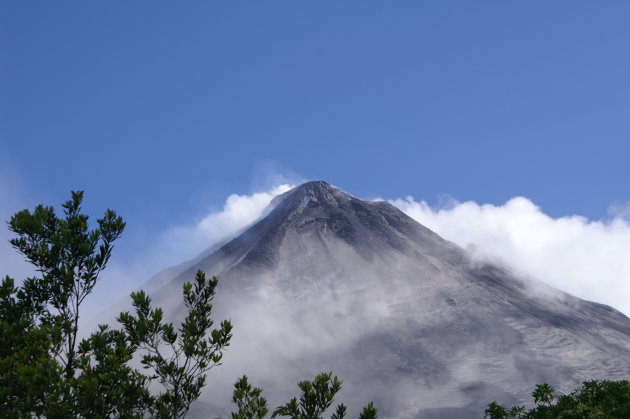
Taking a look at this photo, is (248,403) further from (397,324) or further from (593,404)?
(397,324)

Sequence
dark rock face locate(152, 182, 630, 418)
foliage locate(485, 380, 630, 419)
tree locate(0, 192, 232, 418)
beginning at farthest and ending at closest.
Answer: dark rock face locate(152, 182, 630, 418) → foliage locate(485, 380, 630, 419) → tree locate(0, 192, 232, 418)

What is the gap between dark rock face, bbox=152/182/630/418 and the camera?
395 feet

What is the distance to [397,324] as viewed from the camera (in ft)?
490

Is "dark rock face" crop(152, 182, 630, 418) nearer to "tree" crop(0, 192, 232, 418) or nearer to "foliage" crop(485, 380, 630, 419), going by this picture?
"foliage" crop(485, 380, 630, 419)

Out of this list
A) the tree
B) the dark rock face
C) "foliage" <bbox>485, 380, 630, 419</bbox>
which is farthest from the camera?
the dark rock face

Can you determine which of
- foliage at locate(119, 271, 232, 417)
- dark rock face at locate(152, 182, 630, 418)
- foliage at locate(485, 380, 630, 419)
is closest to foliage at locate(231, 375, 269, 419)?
foliage at locate(119, 271, 232, 417)

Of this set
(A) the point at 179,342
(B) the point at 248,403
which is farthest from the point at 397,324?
(A) the point at 179,342

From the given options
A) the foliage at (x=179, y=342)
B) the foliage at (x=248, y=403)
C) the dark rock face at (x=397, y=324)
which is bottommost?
the foliage at (x=248, y=403)

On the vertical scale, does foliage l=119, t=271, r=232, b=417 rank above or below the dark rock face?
below

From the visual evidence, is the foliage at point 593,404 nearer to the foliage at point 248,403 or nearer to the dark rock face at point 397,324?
the foliage at point 248,403

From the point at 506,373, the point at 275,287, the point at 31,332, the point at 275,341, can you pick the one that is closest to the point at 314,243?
the point at 275,287

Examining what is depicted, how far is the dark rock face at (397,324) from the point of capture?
120m

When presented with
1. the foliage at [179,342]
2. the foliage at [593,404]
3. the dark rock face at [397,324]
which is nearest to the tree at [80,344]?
the foliage at [179,342]

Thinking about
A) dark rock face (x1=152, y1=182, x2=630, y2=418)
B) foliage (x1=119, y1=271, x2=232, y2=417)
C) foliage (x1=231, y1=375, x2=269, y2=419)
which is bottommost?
foliage (x1=231, y1=375, x2=269, y2=419)
